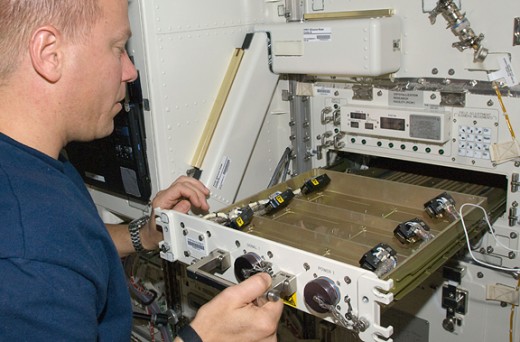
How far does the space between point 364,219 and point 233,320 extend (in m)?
0.77

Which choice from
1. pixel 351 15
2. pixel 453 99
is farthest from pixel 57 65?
pixel 453 99

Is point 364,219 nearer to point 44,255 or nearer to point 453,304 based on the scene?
point 453,304

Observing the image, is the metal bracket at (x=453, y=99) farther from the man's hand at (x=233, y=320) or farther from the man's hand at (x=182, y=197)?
the man's hand at (x=233, y=320)

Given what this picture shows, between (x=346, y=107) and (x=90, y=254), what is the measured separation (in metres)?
1.49

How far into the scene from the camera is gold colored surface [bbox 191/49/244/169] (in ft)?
7.34

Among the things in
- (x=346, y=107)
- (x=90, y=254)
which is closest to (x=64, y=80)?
(x=90, y=254)

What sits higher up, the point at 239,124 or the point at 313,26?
the point at 313,26

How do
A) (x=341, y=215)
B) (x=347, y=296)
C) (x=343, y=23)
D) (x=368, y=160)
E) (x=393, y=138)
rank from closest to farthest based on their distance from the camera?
1. (x=347, y=296)
2. (x=341, y=215)
3. (x=343, y=23)
4. (x=393, y=138)
5. (x=368, y=160)

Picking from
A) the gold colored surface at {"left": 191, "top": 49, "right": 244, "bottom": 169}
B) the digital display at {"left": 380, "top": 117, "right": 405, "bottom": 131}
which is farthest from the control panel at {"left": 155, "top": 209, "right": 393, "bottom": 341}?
the digital display at {"left": 380, "top": 117, "right": 405, "bottom": 131}

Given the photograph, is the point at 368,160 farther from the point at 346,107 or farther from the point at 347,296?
the point at 347,296

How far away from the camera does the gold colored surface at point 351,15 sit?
2146 mm

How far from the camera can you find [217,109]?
2275 mm

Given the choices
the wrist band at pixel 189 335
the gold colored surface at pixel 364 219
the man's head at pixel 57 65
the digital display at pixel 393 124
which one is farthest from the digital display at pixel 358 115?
the wrist band at pixel 189 335

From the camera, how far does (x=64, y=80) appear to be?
1.31 metres
